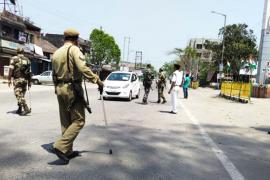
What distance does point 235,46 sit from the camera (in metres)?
64.3

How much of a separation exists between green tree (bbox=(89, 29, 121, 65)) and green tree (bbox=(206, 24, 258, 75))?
62.0 ft

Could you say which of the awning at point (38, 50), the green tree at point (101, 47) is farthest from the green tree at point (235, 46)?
the awning at point (38, 50)

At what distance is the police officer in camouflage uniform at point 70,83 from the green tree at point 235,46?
202 feet

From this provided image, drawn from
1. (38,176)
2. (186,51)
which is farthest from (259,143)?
(186,51)

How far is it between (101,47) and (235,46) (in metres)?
25.0

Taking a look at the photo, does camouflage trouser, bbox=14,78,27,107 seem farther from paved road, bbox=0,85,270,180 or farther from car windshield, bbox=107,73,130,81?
car windshield, bbox=107,73,130,81

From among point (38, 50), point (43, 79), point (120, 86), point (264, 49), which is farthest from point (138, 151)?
point (38, 50)

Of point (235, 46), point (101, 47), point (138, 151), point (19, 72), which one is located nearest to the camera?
point (138, 151)

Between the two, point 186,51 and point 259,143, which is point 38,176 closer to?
point 259,143

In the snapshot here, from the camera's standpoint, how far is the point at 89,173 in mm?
4914

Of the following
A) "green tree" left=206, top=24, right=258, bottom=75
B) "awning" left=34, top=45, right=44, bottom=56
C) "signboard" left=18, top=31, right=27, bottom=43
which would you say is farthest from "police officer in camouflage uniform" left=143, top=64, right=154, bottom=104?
"green tree" left=206, top=24, right=258, bottom=75

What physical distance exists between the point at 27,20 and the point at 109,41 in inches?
1037

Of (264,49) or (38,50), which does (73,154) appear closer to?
(264,49)

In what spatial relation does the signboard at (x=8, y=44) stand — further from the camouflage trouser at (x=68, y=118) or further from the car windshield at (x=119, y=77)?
the camouflage trouser at (x=68, y=118)
